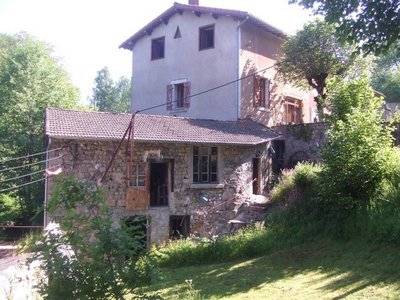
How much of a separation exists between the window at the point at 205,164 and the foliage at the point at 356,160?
537 centimetres

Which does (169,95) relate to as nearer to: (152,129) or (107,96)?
(152,129)

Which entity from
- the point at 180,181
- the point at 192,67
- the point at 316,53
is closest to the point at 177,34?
the point at 192,67

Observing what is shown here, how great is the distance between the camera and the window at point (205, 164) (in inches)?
632

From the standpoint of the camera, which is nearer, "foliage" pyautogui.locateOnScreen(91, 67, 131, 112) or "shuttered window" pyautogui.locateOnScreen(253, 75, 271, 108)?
"shuttered window" pyautogui.locateOnScreen(253, 75, 271, 108)

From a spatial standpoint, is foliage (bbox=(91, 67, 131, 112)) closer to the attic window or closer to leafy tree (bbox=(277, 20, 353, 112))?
the attic window

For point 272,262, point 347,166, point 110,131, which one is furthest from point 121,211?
point 347,166

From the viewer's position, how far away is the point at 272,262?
1027cm

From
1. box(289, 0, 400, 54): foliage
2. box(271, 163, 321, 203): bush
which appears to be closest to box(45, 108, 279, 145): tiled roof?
box(271, 163, 321, 203): bush

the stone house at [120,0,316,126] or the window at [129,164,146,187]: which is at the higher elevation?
the stone house at [120,0,316,126]

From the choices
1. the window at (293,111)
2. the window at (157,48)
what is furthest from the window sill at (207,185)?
the window at (157,48)

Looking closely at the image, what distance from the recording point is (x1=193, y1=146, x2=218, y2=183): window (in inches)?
632

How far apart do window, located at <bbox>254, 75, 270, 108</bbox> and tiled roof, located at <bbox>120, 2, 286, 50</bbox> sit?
2.36 m

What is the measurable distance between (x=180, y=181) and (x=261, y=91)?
7523mm

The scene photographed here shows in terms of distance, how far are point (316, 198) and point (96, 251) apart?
9.02 metres
